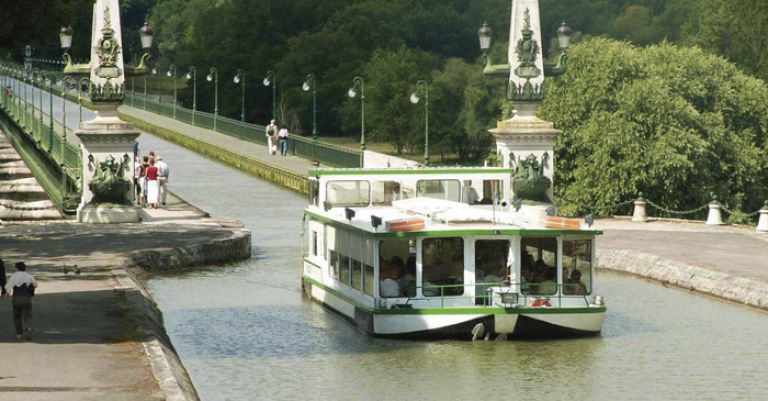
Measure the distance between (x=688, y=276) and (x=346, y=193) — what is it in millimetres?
8441

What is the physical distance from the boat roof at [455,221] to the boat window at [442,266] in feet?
1.03

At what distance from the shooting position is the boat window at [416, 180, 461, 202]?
36.0m

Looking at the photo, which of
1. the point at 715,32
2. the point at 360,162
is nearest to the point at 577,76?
the point at 360,162

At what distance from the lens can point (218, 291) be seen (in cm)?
3947

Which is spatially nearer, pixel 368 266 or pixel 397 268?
pixel 397 268

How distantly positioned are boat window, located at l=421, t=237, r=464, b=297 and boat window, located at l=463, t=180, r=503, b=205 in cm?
448

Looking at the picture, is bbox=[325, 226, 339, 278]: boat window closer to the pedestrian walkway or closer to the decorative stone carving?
the decorative stone carving

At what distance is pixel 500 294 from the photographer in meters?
31.0

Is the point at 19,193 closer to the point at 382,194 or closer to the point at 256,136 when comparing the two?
the point at 256,136

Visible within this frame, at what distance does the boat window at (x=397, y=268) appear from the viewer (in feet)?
104

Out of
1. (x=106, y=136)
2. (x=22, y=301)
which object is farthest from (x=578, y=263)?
(x=106, y=136)

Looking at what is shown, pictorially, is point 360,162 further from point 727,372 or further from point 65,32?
point 727,372

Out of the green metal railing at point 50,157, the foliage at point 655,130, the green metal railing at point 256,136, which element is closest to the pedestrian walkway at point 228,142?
the green metal railing at point 256,136

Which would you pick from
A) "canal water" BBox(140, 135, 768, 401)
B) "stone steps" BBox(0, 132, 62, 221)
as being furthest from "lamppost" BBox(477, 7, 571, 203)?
"stone steps" BBox(0, 132, 62, 221)
